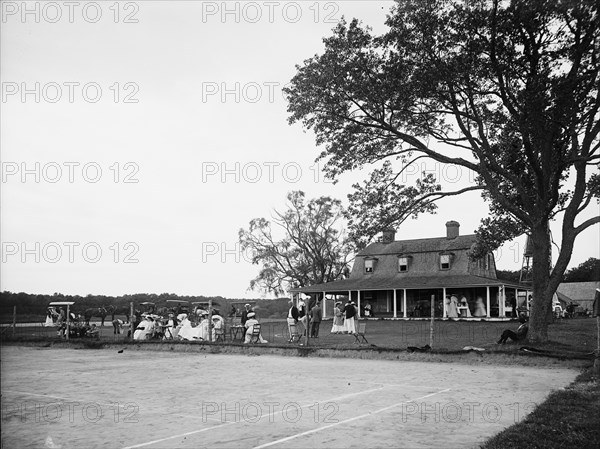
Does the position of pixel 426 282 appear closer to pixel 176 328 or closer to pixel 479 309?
pixel 479 309

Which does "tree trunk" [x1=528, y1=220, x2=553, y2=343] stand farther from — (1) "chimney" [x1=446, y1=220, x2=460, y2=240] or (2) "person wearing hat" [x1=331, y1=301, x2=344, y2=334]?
(1) "chimney" [x1=446, y1=220, x2=460, y2=240]

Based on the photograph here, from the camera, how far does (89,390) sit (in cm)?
1216

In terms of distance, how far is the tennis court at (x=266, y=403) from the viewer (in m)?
7.58

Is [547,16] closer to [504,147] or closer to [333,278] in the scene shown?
[504,147]

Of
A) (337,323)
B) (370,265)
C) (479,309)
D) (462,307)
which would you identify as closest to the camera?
(337,323)

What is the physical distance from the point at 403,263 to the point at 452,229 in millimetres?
5504

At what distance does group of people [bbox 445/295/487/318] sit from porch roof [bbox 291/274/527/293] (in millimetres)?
1370

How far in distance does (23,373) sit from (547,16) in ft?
62.7

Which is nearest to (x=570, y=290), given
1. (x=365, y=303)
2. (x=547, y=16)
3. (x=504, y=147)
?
(x=365, y=303)

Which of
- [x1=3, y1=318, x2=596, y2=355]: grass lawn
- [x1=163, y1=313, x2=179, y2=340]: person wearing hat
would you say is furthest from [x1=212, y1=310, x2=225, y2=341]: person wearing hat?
[x1=163, y1=313, x2=179, y2=340]: person wearing hat

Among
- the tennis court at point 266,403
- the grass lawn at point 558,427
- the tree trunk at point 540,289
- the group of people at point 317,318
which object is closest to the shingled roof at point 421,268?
the group of people at point 317,318

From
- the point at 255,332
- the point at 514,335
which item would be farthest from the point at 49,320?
the point at 514,335

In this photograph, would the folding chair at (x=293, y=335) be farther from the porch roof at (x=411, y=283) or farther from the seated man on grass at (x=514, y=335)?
the porch roof at (x=411, y=283)

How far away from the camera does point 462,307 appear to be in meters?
44.8
